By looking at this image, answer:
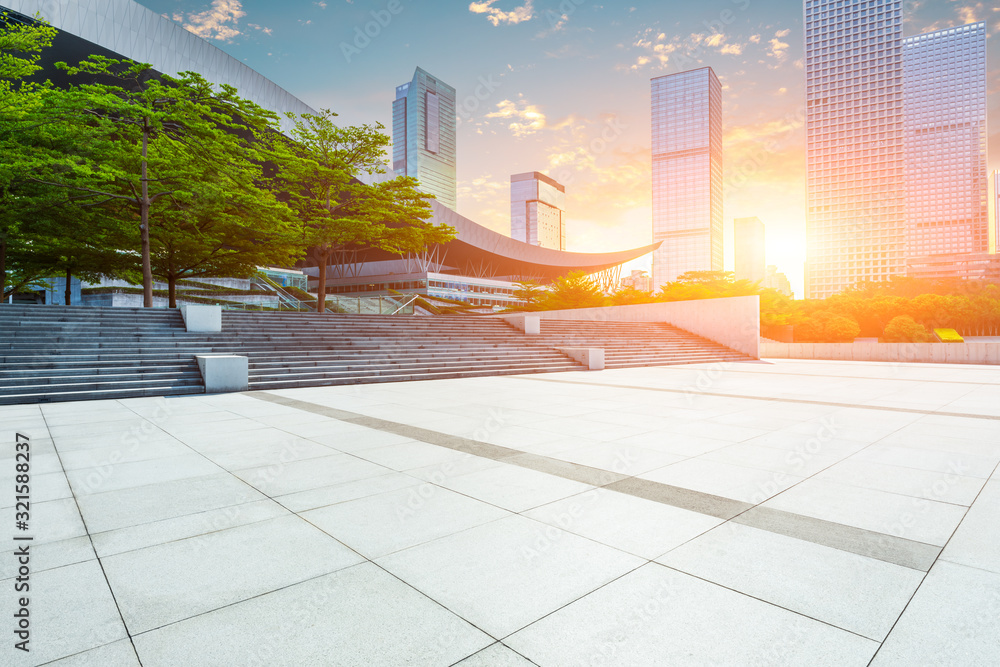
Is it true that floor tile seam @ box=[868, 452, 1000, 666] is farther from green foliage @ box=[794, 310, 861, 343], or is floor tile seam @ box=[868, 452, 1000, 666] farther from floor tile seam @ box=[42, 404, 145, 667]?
green foliage @ box=[794, 310, 861, 343]

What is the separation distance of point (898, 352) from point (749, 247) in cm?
16350

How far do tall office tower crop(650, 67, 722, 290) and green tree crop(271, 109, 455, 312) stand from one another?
70774mm

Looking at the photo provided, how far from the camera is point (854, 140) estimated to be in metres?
121

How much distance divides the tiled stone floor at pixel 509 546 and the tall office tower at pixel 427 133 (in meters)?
99.3

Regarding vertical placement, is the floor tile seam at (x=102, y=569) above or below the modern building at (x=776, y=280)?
below

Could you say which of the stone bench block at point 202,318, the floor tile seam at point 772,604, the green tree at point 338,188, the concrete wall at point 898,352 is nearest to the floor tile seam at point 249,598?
the floor tile seam at point 772,604

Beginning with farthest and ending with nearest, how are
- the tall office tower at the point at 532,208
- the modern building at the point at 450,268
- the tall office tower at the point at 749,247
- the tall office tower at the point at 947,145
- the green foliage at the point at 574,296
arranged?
the tall office tower at the point at 532,208 < the tall office tower at the point at 749,247 < the tall office tower at the point at 947,145 < the modern building at the point at 450,268 < the green foliage at the point at 574,296

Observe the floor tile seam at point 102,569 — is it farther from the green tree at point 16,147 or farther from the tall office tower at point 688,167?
the tall office tower at point 688,167

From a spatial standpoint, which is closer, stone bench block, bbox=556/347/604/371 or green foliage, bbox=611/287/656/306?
stone bench block, bbox=556/347/604/371

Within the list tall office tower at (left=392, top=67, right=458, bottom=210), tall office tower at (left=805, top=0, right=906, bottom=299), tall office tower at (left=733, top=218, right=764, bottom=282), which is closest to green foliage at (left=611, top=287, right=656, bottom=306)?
tall office tower at (left=392, top=67, right=458, bottom=210)

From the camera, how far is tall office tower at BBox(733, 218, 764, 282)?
160m

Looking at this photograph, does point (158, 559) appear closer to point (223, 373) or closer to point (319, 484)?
point (319, 484)

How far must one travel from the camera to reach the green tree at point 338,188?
2577 centimetres

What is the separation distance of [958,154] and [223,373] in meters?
190
